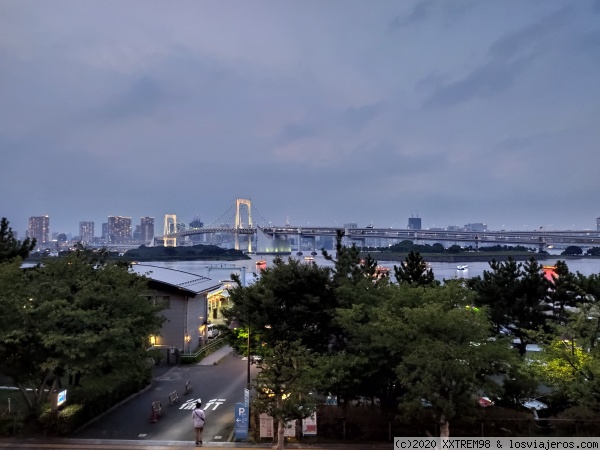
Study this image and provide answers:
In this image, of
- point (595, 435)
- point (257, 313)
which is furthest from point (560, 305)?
point (257, 313)

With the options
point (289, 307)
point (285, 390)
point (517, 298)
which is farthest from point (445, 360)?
point (517, 298)

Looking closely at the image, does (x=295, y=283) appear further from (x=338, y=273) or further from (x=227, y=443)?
(x=227, y=443)

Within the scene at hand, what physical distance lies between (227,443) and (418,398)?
4833mm

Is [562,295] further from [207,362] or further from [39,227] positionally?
[39,227]

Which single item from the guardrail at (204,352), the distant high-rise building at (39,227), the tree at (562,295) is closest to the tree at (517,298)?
the tree at (562,295)

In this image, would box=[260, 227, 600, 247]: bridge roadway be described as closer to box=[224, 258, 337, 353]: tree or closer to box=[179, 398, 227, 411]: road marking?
box=[224, 258, 337, 353]: tree

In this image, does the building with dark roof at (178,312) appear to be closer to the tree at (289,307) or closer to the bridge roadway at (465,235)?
the tree at (289,307)

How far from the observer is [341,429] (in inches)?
444

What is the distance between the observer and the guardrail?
20.3 metres

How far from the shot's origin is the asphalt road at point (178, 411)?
11750 millimetres

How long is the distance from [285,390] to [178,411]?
551 cm

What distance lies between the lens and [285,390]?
971 cm

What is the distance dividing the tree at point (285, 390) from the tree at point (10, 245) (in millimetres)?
13098

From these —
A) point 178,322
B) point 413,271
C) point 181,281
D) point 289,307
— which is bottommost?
point 178,322
